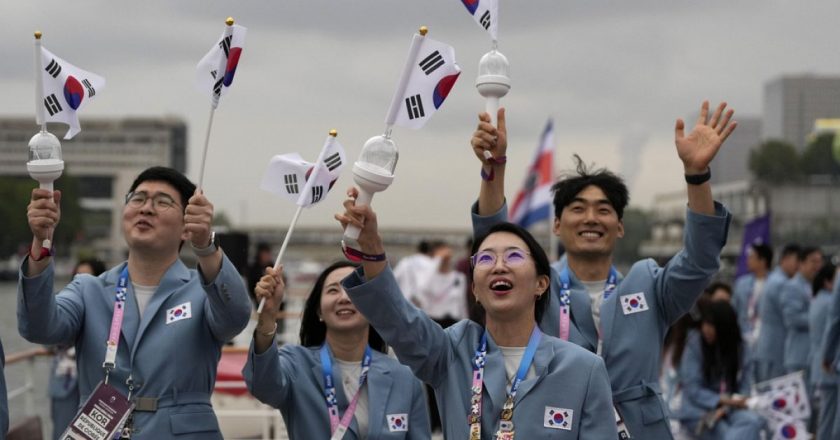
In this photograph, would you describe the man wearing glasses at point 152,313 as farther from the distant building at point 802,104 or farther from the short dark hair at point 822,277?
the distant building at point 802,104

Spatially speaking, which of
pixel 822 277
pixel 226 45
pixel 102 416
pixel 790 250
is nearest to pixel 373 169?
pixel 226 45

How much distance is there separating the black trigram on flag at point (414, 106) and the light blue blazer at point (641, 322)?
1171 millimetres

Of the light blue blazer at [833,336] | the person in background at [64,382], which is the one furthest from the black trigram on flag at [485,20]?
the light blue blazer at [833,336]

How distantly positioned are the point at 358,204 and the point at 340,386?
1.72 m

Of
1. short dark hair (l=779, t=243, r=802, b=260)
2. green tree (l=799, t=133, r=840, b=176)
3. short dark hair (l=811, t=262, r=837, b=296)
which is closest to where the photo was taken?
short dark hair (l=811, t=262, r=837, b=296)

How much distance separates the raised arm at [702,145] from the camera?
5.30 metres

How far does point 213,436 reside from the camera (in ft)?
17.8

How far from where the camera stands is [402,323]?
4.42 meters

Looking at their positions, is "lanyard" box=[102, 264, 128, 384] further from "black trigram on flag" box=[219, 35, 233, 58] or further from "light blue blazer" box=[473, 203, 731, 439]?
"light blue blazer" box=[473, 203, 731, 439]

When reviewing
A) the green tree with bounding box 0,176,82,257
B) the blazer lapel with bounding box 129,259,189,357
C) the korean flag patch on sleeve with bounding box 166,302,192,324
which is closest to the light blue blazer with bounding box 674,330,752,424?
the blazer lapel with bounding box 129,259,189,357

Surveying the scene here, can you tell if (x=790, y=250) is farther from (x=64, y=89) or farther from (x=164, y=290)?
(x=64, y=89)

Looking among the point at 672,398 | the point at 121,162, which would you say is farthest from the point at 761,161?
the point at 672,398

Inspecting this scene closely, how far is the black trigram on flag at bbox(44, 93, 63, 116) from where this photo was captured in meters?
5.45

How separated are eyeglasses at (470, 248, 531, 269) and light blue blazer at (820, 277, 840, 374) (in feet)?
21.8
